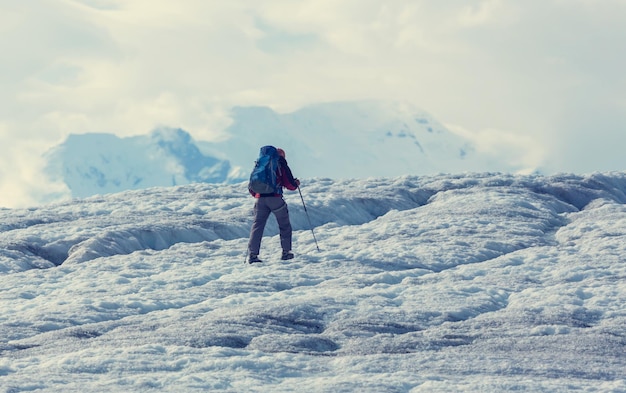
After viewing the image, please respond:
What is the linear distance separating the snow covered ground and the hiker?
50 centimetres

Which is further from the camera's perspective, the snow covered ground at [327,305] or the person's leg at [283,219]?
the person's leg at [283,219]

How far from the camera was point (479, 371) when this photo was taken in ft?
44.0

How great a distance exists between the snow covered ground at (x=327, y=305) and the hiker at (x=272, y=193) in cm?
50

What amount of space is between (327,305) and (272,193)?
540 centimetres

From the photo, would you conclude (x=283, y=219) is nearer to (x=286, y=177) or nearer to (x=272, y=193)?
(x=272, y=193)

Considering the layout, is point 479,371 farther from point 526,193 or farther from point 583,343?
point 526,193

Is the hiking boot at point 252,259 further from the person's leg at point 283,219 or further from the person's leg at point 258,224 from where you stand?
the person's leg at point 283,219

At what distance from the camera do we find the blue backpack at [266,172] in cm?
2167

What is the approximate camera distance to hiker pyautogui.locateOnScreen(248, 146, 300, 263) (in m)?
21.7

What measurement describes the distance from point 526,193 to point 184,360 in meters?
24.9

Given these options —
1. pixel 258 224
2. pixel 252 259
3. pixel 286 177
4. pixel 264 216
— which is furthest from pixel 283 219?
pixel 252 259

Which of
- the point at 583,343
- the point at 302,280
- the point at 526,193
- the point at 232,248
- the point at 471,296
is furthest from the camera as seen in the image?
the point at 526,193

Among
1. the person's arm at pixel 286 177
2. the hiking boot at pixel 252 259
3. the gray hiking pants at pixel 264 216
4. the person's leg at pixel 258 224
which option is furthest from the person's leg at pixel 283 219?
the hiking boot at pixel 252 259

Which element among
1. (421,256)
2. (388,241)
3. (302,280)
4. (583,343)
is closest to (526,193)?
(388,241)
